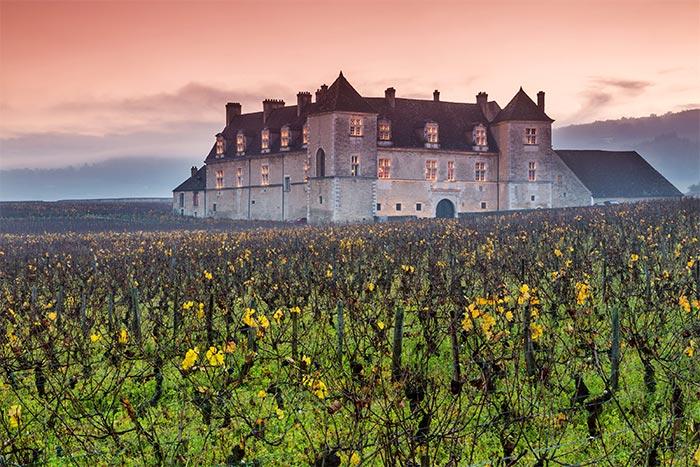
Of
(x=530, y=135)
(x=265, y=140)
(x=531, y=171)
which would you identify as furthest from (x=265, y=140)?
(x=531, y=171)

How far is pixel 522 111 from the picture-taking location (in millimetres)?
64750

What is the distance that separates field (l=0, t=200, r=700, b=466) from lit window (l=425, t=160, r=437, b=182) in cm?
3590

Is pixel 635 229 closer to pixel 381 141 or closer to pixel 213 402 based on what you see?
pixel 213 402

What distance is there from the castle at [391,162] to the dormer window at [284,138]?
0.09 meters

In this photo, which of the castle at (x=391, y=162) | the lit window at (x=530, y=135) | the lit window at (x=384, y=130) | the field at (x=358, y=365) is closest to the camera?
the field at (x=358, y=365)

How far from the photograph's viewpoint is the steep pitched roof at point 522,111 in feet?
212

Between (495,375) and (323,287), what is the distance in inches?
280

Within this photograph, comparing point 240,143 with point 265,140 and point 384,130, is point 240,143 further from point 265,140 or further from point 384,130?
point 384,130

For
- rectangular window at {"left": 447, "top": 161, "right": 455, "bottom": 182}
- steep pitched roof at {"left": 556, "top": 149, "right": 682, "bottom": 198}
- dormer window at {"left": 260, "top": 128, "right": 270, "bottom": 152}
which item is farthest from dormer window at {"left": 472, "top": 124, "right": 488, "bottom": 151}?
dormer window at {"left": 260, "top": 128, "right": 270, "bottom": 152}

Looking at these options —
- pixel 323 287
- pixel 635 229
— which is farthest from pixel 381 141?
pixel 323 287

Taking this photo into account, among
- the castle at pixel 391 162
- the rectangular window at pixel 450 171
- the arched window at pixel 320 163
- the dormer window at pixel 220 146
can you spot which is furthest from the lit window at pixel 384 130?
the dormer window at pixel 220 146

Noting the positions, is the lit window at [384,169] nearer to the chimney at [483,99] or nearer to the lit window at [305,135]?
the lit window at [305,135]

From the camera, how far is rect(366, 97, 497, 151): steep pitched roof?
63781mm

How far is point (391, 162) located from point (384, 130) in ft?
8.90
